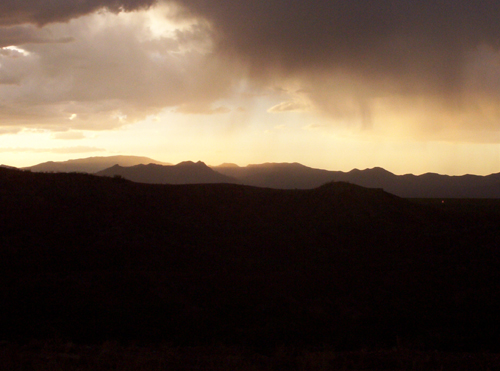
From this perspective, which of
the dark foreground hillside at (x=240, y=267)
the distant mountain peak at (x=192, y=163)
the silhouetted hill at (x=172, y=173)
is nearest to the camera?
the dark foreground hillside at (x=240, y=267)

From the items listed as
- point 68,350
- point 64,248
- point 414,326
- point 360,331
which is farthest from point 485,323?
point 64,248

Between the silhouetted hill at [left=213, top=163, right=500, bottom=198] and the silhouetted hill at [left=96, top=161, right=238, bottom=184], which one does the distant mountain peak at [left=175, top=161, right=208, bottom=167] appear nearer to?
the silhouetted hill at [left=96, top=161, right=238, bottom=184]

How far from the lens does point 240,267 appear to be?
21.0 meters

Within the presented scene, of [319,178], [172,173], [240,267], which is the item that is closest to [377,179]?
[319,178]

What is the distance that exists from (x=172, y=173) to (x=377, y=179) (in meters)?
79.3

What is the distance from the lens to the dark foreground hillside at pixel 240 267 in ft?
46.5

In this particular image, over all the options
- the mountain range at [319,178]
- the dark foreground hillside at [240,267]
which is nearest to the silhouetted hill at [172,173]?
the mountain range at [319,178]

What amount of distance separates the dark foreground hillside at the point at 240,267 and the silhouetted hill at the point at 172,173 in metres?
77.4

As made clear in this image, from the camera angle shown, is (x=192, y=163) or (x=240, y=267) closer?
(x=240, y=267)

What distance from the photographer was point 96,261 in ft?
65.2

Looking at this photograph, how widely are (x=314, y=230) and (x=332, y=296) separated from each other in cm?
879

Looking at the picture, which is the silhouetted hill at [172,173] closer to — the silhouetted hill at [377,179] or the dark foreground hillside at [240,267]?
the silhouetted hill at [377,179]

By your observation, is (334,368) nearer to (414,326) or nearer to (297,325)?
(297,325)

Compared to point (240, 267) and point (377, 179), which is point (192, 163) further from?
point (240, 267)
